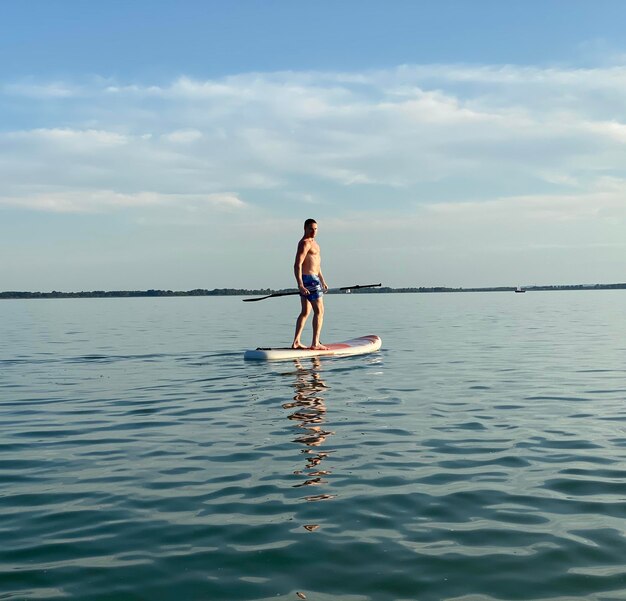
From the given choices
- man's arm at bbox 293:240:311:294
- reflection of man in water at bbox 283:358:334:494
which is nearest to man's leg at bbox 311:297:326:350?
man's arm at bbox 293:240:311:294

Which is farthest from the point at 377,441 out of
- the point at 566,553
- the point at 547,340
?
the point at 547,340

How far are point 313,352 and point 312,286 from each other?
1.47 metres

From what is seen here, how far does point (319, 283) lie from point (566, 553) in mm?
11783

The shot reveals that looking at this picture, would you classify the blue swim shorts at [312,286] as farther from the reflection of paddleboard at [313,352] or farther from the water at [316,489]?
the water at [316,489]

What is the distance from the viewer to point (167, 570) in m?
4.30

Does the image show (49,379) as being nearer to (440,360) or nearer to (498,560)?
(440,360)

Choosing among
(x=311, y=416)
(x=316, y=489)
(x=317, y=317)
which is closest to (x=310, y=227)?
(x=317, y=317)

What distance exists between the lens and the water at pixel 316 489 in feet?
13.8

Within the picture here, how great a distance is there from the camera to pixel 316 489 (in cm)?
582

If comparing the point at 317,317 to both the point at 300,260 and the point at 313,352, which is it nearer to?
the point at 313,352

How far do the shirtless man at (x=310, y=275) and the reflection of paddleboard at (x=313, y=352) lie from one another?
0.91ft

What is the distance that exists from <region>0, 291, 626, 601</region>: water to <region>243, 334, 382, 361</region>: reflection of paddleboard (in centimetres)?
298

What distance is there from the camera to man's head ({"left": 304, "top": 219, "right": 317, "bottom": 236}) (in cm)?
1552

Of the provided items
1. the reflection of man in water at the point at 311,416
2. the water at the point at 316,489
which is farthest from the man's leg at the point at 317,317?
the water at the point at 316,489
